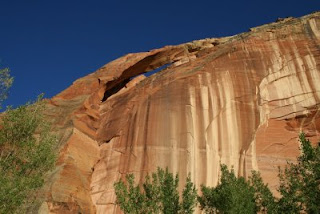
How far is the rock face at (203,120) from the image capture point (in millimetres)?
39312

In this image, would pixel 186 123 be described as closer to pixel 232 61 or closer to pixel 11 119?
pixel 232 61

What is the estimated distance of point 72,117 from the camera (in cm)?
4584

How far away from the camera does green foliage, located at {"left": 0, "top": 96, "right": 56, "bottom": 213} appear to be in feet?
93.9

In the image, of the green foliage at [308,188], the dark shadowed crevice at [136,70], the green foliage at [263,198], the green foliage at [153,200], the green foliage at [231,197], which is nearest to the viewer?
the green foliage at [308,188]

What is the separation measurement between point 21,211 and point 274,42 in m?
31.7

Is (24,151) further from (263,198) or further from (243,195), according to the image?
(263,198)

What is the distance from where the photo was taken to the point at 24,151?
3028 centimetres

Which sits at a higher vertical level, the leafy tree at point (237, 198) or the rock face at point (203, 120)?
the rock face at point (203, 120)

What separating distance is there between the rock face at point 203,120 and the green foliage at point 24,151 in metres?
7.10

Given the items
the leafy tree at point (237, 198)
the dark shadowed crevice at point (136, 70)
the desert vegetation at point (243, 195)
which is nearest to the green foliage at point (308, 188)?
the desert vegetation at point (243, 195)

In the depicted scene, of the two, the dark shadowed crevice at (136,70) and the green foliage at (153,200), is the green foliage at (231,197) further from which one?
the dark shadowed crevice at (136,70)

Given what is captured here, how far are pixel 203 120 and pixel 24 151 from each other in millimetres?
18301

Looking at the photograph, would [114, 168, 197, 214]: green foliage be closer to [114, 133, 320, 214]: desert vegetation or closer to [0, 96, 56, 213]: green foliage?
[114, 133, 320, 214]: desert vegetation

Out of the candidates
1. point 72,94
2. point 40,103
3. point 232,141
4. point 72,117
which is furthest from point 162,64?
point 40,103
